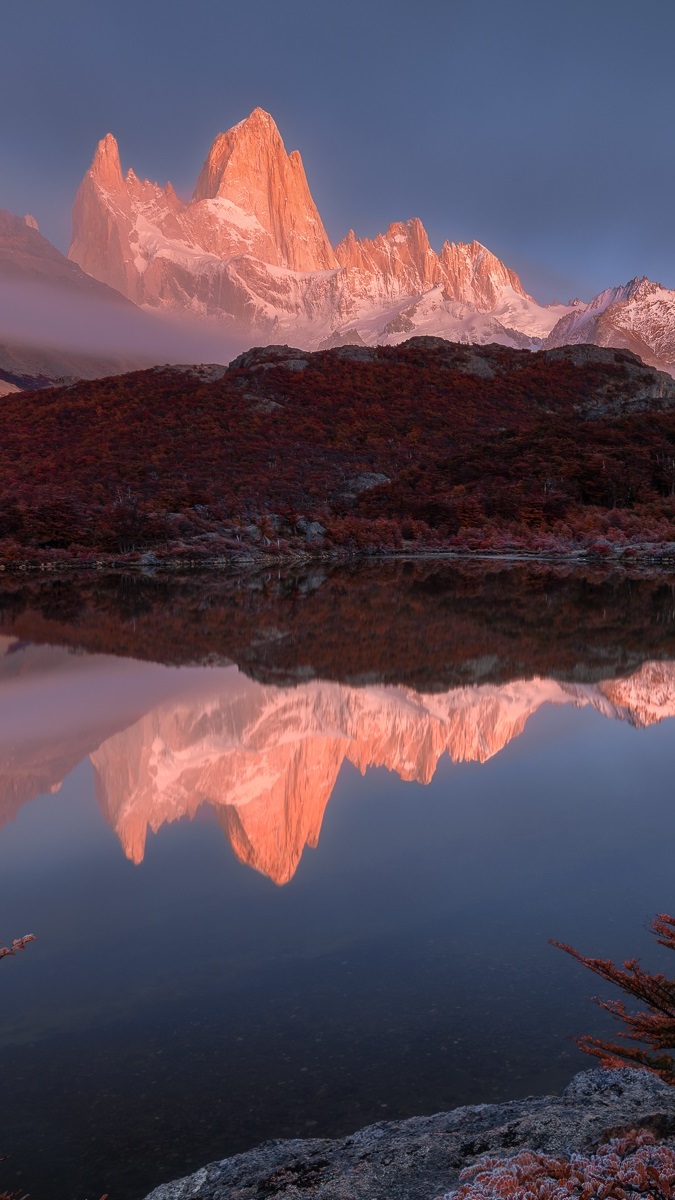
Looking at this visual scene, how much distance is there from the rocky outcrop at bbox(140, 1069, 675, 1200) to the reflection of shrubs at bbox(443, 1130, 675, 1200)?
11.4 inches

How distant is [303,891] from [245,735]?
4653mm

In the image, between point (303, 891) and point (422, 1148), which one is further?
point (303, 891)

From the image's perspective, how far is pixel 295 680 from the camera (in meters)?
15.5

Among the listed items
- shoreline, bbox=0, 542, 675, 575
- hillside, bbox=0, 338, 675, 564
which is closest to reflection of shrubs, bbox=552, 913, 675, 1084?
shoreline, bbox=0, 542, 675, 575

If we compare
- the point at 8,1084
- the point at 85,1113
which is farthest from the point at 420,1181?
the point at 8,1084

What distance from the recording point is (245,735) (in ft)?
37.8

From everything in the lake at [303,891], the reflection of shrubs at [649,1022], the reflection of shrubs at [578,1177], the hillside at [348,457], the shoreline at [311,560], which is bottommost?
the lake at [303,891]

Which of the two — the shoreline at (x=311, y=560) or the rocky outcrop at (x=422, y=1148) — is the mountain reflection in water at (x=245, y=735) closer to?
the rocky outcrop at (x=422, y=1148)

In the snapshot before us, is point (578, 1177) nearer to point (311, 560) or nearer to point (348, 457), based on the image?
point (311, 560)

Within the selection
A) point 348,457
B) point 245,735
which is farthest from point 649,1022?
point 348,457

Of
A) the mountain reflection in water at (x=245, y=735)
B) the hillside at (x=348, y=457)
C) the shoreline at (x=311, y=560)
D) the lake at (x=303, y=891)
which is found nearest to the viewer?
the lake at (x=303, y=891)

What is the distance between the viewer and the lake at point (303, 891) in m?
4.44

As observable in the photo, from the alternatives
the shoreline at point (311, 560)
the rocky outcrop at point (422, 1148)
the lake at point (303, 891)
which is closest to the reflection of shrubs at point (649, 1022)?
the rocky outcrop at point (422, 1148)

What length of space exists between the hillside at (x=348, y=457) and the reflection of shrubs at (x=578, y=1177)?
5069 centimetres
